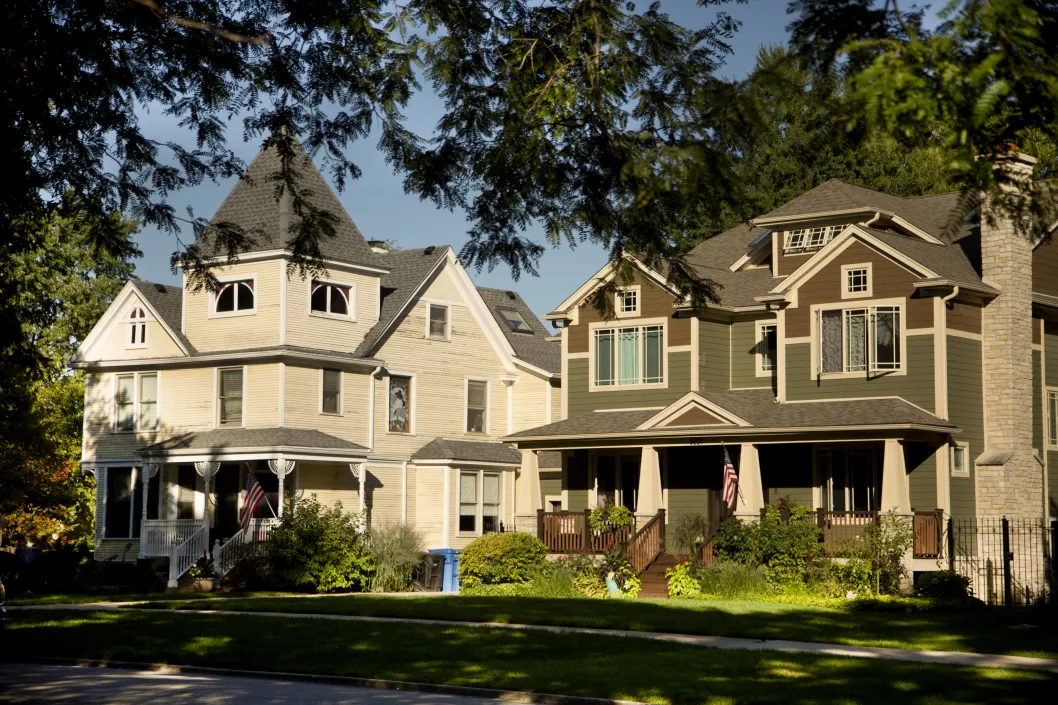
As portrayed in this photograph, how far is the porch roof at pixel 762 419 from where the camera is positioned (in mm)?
30828

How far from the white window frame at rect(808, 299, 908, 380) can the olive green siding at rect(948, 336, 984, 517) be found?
1050 mm

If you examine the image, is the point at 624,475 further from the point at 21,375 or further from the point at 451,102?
the point at 451,102

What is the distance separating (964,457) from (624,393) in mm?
9158

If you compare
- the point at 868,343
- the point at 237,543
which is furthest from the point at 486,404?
the point at 868,343

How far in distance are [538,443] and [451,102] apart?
25276 millimetres

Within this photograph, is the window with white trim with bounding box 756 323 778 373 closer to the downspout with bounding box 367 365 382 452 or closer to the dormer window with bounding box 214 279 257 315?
the downspout with bounding box 367 365 382 452

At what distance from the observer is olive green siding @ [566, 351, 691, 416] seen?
36.0 metres

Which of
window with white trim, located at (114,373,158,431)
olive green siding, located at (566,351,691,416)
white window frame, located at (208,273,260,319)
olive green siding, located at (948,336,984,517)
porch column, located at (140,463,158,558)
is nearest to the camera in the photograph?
olive green siding, located at (948,336,984,517)

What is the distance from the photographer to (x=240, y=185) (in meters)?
43.7

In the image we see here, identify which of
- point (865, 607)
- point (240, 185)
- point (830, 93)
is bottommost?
point (865, 607)

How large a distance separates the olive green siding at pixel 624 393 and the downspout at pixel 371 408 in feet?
22.5

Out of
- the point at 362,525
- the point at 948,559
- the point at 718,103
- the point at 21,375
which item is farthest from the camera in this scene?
the point at 21,375

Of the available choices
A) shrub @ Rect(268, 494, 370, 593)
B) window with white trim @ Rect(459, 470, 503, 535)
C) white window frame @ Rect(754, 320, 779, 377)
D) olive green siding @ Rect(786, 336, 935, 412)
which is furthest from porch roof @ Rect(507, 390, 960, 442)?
window with white trim @ Rect(459, 470, 503, 535)

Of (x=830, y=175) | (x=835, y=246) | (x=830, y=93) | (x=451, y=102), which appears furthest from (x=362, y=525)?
(x=830, y=93)
